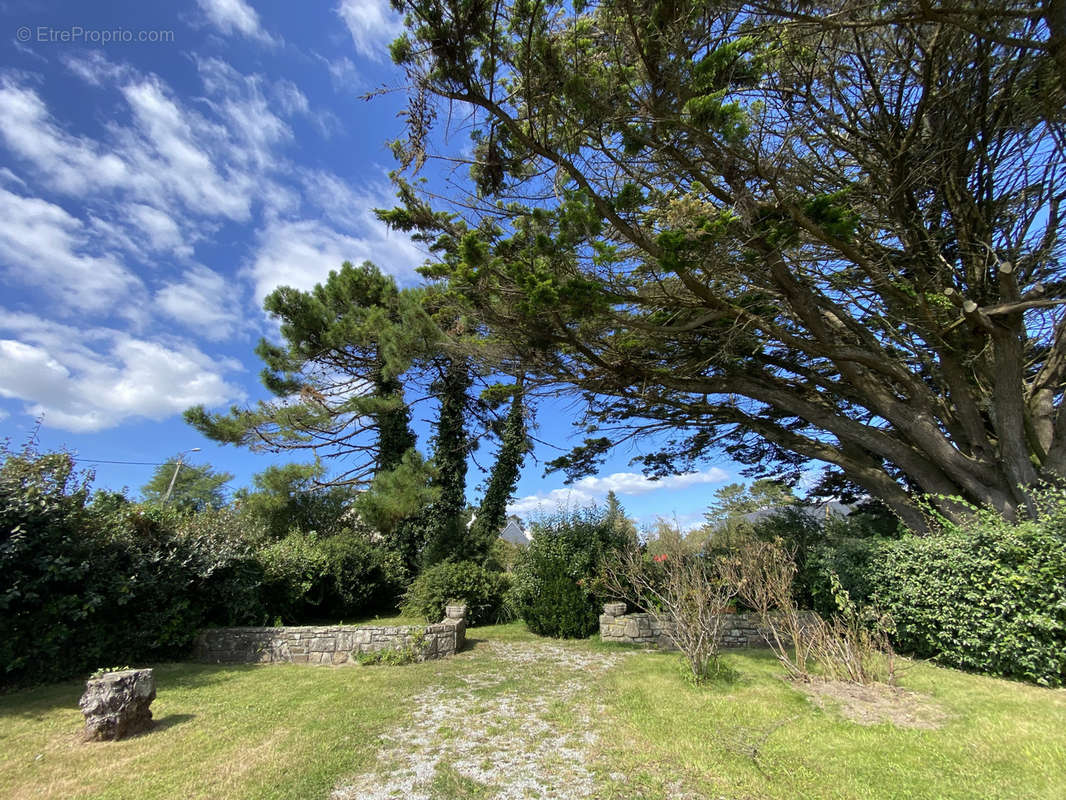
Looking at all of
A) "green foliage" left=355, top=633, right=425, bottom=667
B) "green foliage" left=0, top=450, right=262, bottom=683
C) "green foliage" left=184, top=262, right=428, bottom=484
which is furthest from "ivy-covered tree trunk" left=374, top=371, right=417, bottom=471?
"green foliage" left=355, top=633, right=425, bottom=667

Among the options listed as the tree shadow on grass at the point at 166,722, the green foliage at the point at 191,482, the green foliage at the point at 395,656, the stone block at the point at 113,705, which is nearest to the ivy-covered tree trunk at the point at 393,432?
the green foliage at the point at 395,656

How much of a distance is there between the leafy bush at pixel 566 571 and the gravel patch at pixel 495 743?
275cm

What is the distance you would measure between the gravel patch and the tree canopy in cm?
477

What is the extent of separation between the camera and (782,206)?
231 inches

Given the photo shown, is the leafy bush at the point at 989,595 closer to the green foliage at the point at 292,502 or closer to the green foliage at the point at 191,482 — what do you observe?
the green foliage at the point at 292,502

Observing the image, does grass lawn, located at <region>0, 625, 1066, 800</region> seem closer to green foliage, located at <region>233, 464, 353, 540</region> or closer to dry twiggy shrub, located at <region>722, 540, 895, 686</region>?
dry twiggy shrub, located at <region>722, 540, 895, 686</region>

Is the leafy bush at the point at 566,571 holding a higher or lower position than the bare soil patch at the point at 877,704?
higher

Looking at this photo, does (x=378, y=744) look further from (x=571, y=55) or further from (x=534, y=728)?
(x=571, y=55)

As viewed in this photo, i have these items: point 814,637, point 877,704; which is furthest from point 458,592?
point 877,704

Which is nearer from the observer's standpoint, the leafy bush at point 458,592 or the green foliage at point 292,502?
the leafy bush at point 458,592

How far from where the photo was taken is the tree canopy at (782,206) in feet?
17.5

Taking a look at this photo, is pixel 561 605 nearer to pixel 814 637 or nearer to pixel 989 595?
pixel 814 637

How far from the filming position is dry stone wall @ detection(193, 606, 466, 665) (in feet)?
24.1

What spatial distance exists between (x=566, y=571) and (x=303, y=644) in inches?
192
